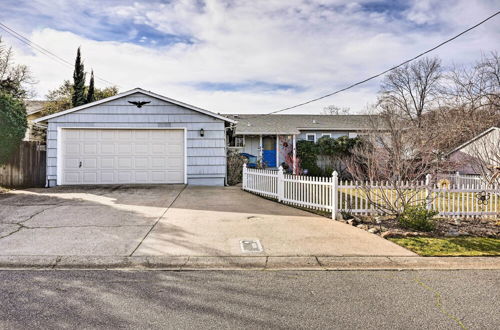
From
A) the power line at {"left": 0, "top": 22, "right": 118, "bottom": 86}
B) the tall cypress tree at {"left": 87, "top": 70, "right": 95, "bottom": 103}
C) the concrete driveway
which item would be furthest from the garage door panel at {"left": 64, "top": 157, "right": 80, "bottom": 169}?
the tall cypress tree at {"left": 87, "top": 70, "right": 95, "bottom": 103}

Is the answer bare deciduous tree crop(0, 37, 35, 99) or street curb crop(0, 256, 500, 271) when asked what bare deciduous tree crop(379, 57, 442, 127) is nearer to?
street curb crop(0, 256, 500, 271)

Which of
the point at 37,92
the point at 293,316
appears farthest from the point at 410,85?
the point at 37,92

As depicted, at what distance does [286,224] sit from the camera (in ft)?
23.1

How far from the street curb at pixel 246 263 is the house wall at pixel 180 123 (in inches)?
336

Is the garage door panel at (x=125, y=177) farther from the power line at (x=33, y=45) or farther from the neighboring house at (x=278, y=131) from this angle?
the power line at (x=33, y=45)

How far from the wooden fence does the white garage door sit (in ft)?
4.54

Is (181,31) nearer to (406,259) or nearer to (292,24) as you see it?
(292,24)

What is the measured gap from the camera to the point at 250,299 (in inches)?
140

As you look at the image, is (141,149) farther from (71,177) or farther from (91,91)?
(91,91)

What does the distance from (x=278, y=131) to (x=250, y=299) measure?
18752 millimetres

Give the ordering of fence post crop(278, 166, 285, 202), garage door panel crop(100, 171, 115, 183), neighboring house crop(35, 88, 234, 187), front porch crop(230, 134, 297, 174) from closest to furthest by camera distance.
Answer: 1. fence post crop(278, 166, 285, 202)
2. neighboring house crop(35, 88, 234, 187)
3. garage door panel crop(100, 171, 115, 183)
4. front porch crop(230, 134, 297, 174)

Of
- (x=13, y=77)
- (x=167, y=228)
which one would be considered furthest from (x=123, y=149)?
(x=13, y=77)

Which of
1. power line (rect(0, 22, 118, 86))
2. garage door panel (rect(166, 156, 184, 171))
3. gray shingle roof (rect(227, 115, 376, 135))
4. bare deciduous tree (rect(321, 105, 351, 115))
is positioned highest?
bare deciduous tree (rect(321, 105, 351, 115))

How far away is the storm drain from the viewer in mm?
5273
